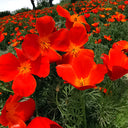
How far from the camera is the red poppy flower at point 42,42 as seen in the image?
51 centimetres

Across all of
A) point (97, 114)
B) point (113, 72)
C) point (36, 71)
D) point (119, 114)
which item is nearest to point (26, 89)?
point (36, 71)

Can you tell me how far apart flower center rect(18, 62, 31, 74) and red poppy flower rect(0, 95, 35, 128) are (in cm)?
11

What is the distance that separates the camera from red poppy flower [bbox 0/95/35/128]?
585 mm

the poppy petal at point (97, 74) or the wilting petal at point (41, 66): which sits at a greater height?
the wilting petal at point (41, 66)

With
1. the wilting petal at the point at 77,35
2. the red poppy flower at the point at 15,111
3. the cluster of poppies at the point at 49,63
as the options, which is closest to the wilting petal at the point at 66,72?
the cluster of poppies at the point at 49,63

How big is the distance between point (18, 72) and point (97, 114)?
0.84m

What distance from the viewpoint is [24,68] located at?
0.59m

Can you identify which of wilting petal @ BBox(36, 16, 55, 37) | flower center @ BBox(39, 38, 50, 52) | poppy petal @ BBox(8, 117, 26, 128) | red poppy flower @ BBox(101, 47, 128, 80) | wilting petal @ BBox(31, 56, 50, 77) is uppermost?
wilting petal @ BBox(36, 16, 55, 37)

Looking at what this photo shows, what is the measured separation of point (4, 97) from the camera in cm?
161

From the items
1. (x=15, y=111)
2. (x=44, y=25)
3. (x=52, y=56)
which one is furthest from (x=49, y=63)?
(x=15, y=111)

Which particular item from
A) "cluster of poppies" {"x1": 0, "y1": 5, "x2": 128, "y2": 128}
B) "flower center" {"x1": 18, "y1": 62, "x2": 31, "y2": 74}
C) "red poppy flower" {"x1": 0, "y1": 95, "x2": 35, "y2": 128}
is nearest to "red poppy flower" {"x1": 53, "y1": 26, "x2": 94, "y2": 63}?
"cluster of poppies" {"x1": 0, "y1": 5, "x2": 128, "y2": 128}

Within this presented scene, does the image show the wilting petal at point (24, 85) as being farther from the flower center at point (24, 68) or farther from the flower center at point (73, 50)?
the flower center at point (73, 50)

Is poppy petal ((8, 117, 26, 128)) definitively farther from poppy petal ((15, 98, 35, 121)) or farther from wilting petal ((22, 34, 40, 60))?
wilting petal ((22, 34, 40, 60))

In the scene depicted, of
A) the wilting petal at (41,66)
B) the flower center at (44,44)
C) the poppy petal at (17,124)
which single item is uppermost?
the flower center at (44,44)
